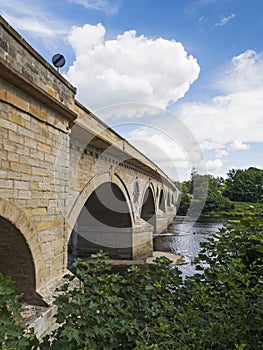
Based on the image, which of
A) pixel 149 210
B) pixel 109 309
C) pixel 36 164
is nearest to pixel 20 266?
pixel 36 164

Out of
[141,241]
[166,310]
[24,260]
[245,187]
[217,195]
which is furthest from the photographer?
[245,187]

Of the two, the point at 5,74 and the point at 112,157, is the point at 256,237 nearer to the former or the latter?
the point at 5,74

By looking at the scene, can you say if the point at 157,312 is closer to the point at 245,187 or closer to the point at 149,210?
the point at 149,210

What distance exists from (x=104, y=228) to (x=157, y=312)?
1131 cm

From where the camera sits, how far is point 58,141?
5.08 meters

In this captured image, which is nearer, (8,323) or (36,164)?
(8,323)

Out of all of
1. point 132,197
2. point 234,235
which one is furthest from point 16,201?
point 132,197

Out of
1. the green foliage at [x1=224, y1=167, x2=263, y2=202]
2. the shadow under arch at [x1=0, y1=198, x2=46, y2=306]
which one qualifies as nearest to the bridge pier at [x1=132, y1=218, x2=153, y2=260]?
the shadow under arch at [x1=0, y1=198, x2=46, y2=306]

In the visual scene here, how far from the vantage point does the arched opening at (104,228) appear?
493 inches

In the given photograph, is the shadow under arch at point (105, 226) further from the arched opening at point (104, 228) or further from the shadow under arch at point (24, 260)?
the shadow under arch at point (24, 260)

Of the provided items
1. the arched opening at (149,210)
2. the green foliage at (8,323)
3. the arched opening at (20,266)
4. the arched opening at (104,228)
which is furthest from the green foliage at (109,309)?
the arched opening at (149,210)

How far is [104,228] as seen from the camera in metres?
13.4

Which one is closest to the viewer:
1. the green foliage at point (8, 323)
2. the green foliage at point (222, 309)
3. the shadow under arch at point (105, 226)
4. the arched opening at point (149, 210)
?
the green foliage at point (8, 323)

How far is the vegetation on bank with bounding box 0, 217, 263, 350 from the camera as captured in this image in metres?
1.87
